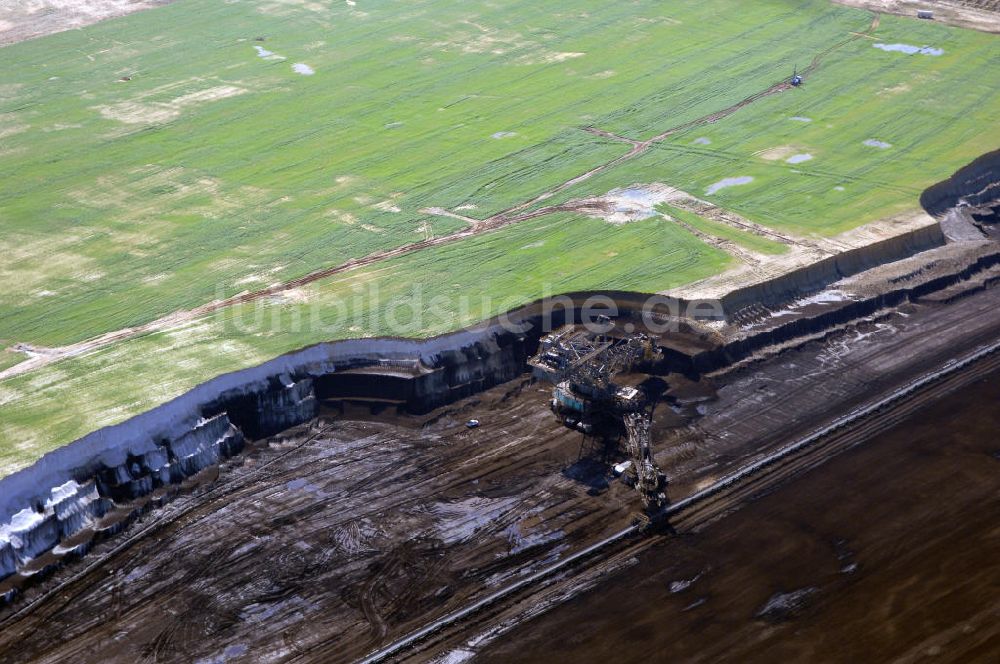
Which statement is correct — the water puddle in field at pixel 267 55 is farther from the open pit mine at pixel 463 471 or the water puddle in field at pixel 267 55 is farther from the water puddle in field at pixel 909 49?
the water puddle in field at pixel 909 49

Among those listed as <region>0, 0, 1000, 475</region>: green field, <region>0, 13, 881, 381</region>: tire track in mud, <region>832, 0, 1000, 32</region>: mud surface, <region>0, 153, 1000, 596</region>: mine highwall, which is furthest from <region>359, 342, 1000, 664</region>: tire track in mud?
<region>832, 0, 1000, 32</region>: mud surface

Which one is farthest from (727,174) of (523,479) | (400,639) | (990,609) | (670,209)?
(400,639)

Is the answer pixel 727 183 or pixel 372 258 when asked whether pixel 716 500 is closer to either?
pixel 372 258

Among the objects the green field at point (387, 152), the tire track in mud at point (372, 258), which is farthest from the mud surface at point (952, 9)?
the tire track in mud at point (372, 258)

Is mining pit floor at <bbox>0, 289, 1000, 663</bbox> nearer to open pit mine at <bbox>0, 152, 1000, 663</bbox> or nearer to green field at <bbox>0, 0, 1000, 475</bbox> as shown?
open pit mine at <bbox>0, 152, 1000, 663</bbox>

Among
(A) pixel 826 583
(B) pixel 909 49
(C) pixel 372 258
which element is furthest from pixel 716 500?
(B) pixel 909 49

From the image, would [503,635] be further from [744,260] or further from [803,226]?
[803,226]
